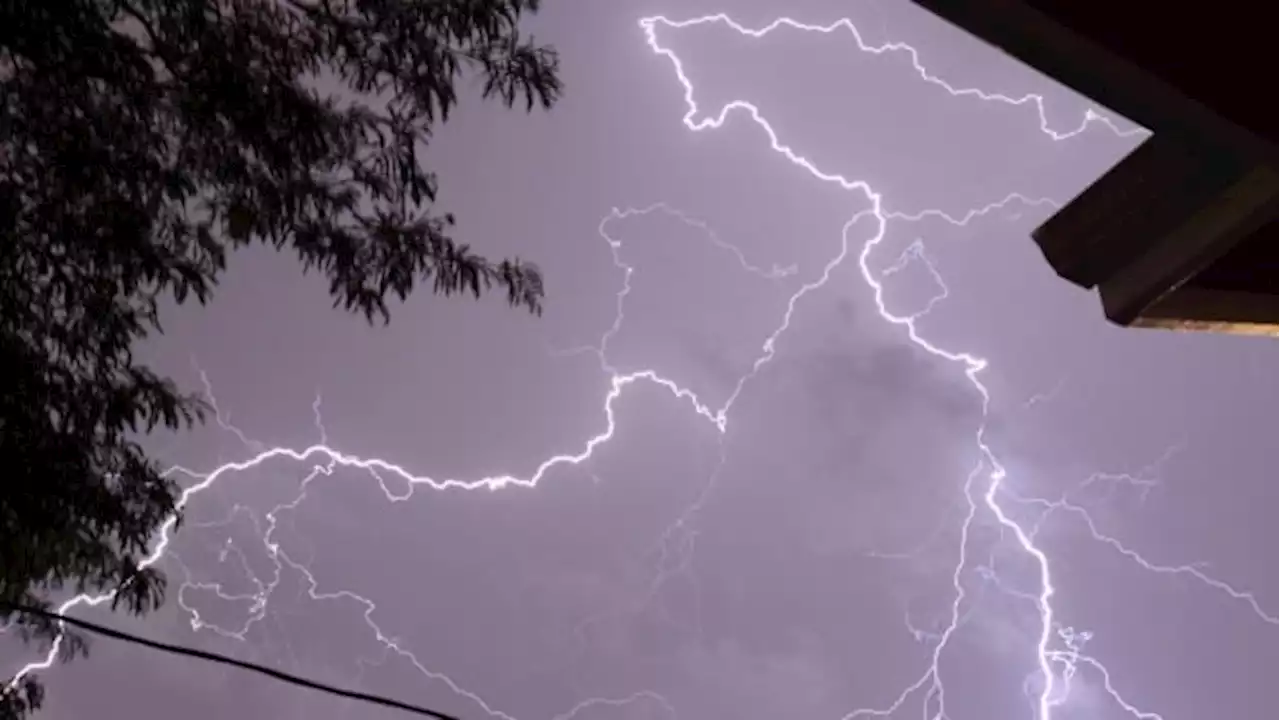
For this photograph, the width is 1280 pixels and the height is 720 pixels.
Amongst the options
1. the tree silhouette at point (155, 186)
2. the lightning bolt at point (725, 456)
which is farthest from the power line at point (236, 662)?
the lightning bolt at point (725, 456)

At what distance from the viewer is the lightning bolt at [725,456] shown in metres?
5.19

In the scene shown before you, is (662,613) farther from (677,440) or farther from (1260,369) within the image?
(1260,369)

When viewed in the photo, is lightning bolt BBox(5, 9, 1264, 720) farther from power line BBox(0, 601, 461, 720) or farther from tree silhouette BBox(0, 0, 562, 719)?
power line BBox(0, 601, 461, 720)

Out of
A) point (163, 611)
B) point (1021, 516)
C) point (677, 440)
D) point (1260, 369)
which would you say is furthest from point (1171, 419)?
point (163, 611)

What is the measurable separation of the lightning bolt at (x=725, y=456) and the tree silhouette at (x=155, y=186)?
312 centimetres

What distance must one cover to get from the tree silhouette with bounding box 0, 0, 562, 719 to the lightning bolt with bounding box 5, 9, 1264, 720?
3124 millimetres

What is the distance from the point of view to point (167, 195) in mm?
1962

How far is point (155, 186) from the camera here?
190 cm

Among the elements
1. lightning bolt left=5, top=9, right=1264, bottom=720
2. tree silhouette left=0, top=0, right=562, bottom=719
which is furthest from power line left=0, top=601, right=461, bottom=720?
lightning bolt left=5, top=9, right=1264, bottom=720

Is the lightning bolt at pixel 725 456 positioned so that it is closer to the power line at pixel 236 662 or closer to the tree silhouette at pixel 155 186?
the tree silhouette at pixel 155 186

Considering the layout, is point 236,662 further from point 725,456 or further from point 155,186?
point 725,456

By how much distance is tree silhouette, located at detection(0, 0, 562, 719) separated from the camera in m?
1.74

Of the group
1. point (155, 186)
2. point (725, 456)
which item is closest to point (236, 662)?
point (155, 186)

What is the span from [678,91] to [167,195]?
14.9 ft
